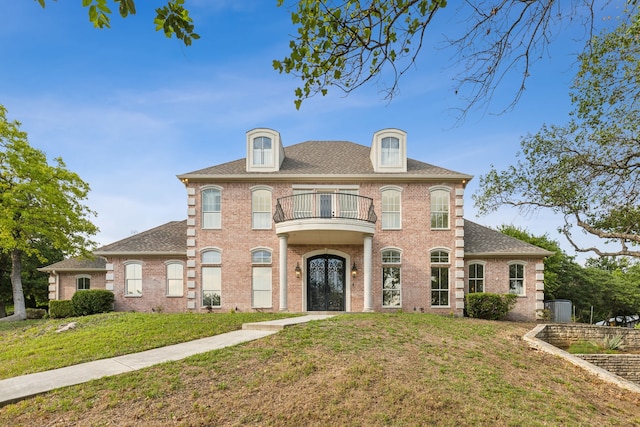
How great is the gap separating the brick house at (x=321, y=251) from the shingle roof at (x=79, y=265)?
363 centimetres

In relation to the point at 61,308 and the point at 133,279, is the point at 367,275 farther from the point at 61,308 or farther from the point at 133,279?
the point at 61,308

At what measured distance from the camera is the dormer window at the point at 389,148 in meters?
18.4

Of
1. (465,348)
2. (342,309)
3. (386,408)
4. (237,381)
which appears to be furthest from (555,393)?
(342,309)

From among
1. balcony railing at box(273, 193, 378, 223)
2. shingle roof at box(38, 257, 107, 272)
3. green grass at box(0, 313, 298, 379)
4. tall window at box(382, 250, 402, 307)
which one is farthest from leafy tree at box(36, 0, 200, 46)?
shingle roof at box(38, 257, 107, 272)

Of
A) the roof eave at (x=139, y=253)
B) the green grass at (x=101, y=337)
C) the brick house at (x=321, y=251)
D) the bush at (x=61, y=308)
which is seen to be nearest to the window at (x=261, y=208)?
the brick house at (x=321, y=251)

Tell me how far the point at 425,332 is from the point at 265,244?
28.7ft

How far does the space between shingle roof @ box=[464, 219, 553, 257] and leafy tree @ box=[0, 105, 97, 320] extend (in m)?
19.2

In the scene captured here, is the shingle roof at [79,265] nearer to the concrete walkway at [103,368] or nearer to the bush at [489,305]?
the concrete walkway at [103,368]

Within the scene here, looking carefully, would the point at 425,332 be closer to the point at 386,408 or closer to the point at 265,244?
the point at 386,408

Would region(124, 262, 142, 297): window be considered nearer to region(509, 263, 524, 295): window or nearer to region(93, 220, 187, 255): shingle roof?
region(93, 220, 187, 255): shingle roof

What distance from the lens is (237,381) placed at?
6703 mm

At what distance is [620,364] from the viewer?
39.4 feet

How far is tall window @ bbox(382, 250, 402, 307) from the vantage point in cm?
1777

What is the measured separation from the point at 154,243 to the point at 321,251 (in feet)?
25.4
